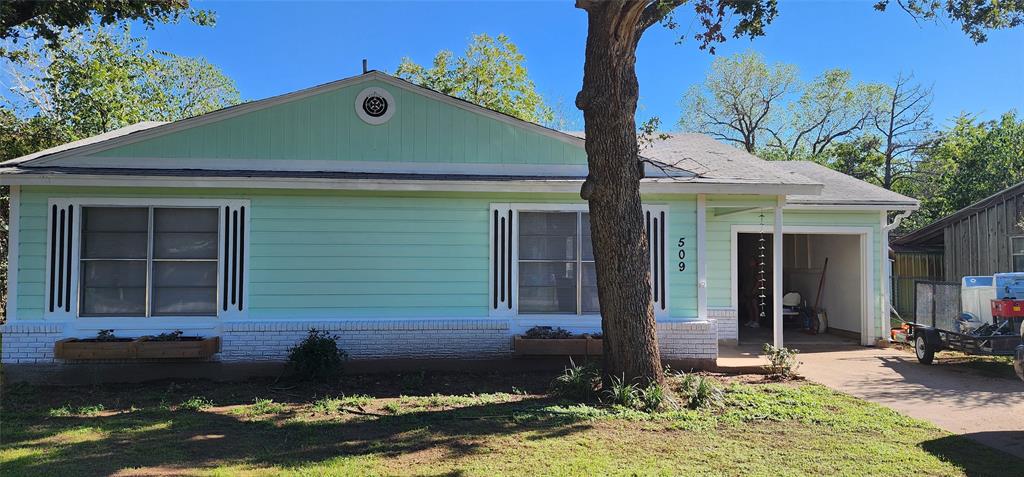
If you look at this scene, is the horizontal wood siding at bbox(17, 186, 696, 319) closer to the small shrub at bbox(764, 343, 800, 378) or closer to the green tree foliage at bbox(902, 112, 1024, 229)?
the small shrub at bbox(764, 343, 800, 378)

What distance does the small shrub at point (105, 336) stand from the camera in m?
7.83

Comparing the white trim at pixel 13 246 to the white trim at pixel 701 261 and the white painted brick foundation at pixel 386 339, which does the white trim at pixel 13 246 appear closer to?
the white painted brick foundation at pixel 386 339

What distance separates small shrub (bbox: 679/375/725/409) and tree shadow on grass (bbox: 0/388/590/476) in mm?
1446

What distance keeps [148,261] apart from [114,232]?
23.0 inches

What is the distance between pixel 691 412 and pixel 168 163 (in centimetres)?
719

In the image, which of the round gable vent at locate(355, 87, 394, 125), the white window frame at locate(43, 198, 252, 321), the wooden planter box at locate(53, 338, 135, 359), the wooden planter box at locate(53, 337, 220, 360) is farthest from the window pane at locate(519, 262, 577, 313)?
the wooden planter box at locate(53, 338, 135, 359)

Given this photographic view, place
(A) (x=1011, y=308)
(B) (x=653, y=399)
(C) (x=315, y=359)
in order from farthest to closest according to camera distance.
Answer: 1. (A) (x=1011, y=308)
2. (C) (x=315, y=359)
3. (B) (x=653, y=399)

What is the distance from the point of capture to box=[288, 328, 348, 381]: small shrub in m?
7.70

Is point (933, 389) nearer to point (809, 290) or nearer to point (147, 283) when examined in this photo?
point (809, 290)

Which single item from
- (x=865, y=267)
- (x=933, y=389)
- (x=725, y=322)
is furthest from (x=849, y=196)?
(x=933, y=389)

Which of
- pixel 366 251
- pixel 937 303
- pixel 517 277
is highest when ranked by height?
pixel 366 251

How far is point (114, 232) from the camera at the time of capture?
318 inches

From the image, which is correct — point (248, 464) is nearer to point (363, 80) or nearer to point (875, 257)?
point (363, 80)

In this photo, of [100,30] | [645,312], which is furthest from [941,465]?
[100,30]
